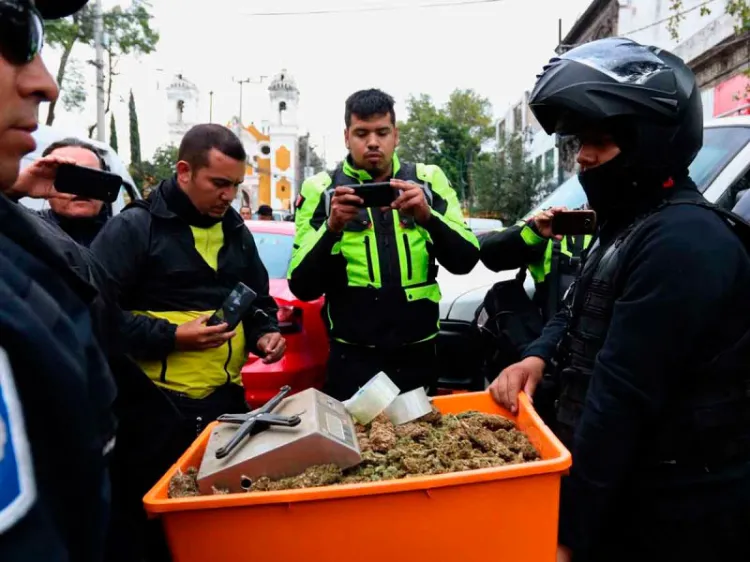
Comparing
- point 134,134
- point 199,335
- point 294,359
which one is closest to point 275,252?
point 294,359

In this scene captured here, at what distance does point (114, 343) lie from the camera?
135 centimetres

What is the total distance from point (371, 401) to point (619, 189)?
0.84m

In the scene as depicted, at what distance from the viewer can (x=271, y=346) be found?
105 inches

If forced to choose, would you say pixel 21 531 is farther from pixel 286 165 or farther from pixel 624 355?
pixel 286 165

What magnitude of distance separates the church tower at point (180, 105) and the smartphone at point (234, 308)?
67.0m

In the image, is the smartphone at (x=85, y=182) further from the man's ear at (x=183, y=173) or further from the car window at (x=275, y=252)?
the car window at (x=275, y=252)

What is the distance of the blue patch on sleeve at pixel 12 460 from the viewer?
0.65m

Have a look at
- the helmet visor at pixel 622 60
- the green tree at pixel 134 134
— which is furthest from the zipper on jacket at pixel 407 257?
the green tree at pixel 134 134

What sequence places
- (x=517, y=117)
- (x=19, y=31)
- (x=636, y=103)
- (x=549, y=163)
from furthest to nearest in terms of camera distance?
(x=517, y=117) → (x=549, y=163) → (x=636, y=103) → (x=19, y=31)

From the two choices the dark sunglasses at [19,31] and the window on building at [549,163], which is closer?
the dark sunglasses at [19,31]

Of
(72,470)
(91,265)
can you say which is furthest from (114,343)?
(72,470)

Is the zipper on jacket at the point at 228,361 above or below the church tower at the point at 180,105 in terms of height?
below

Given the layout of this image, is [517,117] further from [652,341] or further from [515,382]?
[652,341]

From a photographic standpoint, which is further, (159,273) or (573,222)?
(159,273)
